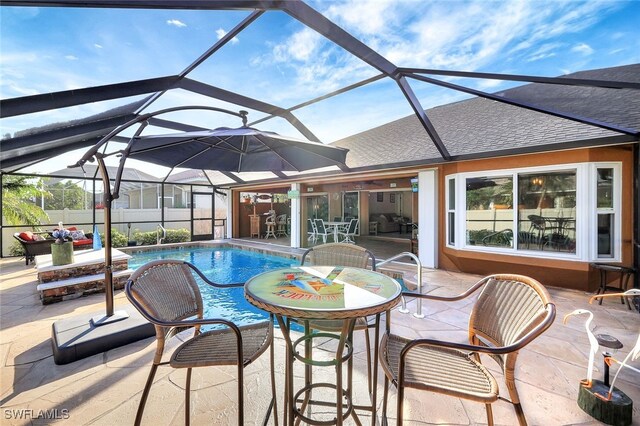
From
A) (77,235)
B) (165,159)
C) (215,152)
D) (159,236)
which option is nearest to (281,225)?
(159,236)

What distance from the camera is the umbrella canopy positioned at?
9.47 feet

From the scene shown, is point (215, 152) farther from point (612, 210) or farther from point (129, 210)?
point (129, 210)

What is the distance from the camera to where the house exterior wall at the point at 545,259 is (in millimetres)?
4895

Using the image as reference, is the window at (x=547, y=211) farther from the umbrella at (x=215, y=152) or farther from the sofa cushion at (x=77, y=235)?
the sofa cushion at (x=77, y=235)

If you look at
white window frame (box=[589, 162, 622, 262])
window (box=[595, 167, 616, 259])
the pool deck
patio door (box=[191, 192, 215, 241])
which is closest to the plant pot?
the pool deck

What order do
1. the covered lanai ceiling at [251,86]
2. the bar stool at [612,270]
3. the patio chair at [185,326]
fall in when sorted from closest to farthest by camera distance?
the patio chair at [185,326] → the covered lanai ceiling at [251,86] → the bar stool at [612,270]

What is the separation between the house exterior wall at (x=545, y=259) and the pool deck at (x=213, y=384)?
157cm

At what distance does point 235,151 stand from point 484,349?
3491 mm

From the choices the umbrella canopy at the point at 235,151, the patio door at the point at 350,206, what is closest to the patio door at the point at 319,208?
the patio door at the point at 350,206

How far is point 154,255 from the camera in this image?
408 inches

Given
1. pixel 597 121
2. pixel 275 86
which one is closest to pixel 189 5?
pixel 275 86

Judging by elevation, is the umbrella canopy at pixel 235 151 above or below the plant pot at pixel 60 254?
above

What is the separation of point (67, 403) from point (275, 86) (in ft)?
17.2

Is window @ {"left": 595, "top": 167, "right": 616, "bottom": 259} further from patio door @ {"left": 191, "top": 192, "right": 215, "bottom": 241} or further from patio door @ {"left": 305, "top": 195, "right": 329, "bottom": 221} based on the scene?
patio door @ {"left": 191, "top": 192, "right": 215, "bottom": 241}
